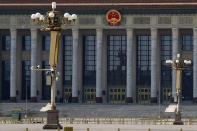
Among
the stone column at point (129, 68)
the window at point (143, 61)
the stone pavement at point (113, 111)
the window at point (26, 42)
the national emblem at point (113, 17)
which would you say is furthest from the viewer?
the window at point (26, 42)

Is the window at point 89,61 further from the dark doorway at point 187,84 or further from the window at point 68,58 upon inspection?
the dark doorway at point 187,84

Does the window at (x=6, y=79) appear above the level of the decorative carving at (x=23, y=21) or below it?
below

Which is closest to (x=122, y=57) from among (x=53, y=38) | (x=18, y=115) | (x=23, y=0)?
(x=23, y=0)

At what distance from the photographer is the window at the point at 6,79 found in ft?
431

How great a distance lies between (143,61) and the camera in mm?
128125

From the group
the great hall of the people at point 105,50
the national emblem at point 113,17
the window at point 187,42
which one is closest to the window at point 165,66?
the great hall of the people at point 105,50

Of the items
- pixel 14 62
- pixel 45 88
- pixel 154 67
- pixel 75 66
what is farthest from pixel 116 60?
pixel 14 62

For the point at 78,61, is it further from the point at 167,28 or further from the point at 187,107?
the point at 187,107

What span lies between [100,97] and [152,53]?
11441 millimetres

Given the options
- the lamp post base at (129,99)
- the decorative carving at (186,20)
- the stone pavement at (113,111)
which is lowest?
the stone pavement at (113,111)

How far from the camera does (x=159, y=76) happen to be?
12669 centimetres

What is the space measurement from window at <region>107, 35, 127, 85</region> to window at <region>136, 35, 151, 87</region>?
2.52 m

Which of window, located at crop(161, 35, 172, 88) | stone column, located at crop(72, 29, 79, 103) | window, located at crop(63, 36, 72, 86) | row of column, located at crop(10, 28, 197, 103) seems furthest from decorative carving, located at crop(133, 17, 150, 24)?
window, located at crop(63, 36, 72, 86)

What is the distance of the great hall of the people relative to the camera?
122 meters
